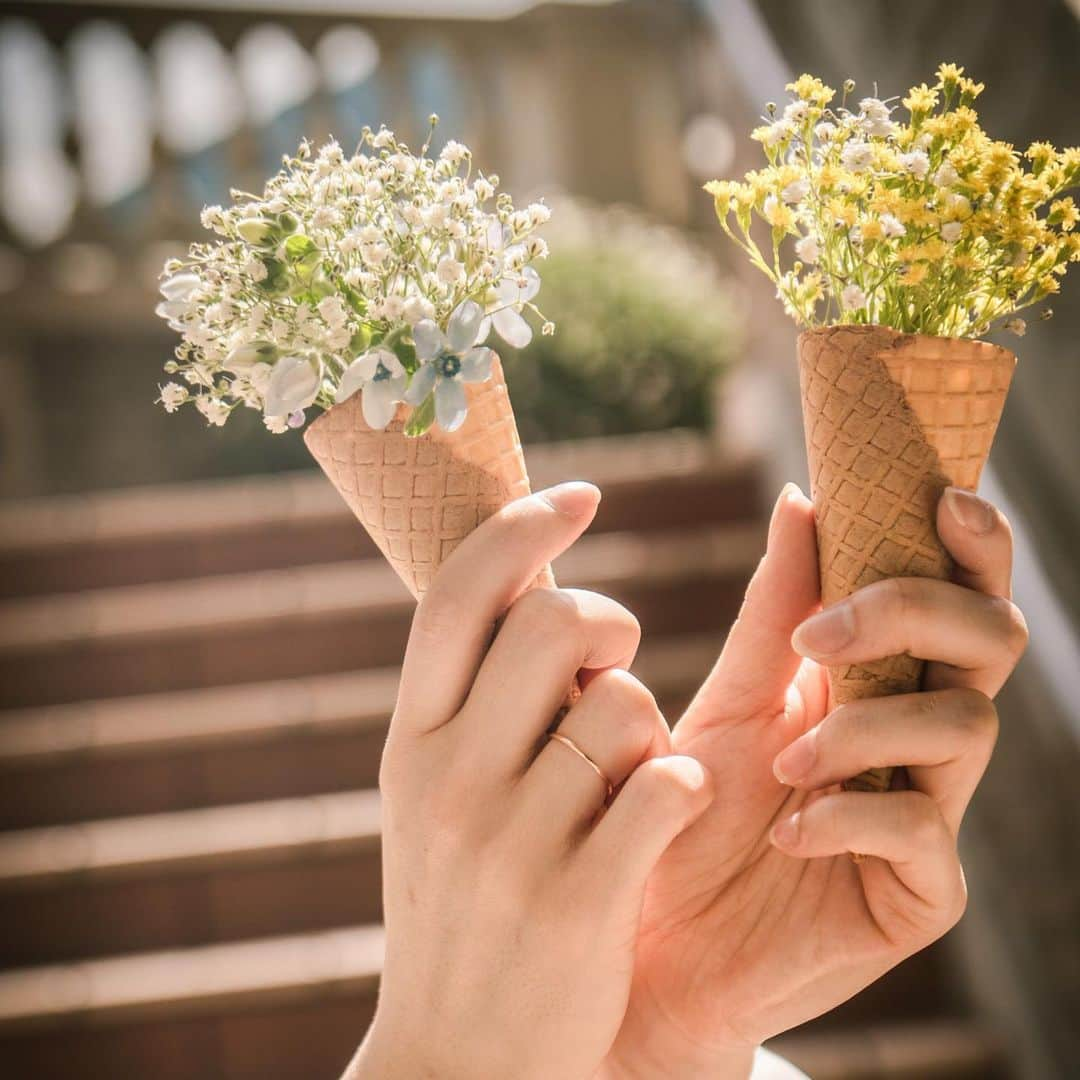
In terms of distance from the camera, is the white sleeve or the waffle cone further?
the white sleeve

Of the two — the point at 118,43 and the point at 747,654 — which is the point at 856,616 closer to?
the point at 747,654

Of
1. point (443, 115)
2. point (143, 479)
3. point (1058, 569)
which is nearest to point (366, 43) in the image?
point (443, 115)

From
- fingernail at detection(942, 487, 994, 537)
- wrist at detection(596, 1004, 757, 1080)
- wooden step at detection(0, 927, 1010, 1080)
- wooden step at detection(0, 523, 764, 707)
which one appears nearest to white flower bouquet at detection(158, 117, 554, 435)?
fingernail at detection(942, 487, 994, 537)

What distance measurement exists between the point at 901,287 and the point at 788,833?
0.41 metres

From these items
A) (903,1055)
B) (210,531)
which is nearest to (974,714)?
(903,1055)

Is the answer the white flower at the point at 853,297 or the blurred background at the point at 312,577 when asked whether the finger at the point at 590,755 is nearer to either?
the white flower at the point at 853,297

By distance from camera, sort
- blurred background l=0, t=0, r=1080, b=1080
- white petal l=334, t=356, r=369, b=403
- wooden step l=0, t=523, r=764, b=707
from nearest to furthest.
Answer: white petal l=334, t=356, r=369, b=403, blurred background l=0, t=0, r=1080, b=1080, wooden step l=0, t=523, r=764, b=707

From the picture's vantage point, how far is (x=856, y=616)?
762 millimetres

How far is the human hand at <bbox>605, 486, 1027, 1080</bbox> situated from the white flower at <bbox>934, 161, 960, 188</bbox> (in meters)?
0.22

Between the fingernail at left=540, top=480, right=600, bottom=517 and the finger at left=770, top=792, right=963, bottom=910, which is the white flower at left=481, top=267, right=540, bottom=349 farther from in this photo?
the finger at left=770, top=792, right=963, bottom=910

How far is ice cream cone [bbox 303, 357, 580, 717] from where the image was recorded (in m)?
0.81

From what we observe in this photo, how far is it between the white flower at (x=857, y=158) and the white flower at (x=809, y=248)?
6cm

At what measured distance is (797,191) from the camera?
788 millimetres

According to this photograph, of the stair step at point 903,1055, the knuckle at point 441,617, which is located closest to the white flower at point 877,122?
the knuckle at point 441,617
